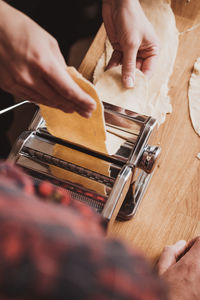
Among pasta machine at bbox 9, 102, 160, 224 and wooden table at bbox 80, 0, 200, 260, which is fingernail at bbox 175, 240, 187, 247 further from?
pasta machine at bbox 9, 102, 160, 224

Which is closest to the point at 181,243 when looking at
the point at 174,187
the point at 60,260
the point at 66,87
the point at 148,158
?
the point at 174,187

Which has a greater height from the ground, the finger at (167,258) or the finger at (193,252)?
the finger at (193,252)

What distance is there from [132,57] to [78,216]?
805mm

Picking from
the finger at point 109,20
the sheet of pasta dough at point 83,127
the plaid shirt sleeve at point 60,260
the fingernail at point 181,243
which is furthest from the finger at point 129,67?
the plaid shirt sleeve at point 60,260

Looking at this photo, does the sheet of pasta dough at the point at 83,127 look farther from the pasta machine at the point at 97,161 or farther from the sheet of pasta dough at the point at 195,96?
the sheet of pasta dough at the point at 195,96

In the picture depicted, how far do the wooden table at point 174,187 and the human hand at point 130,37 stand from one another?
0.46 feet

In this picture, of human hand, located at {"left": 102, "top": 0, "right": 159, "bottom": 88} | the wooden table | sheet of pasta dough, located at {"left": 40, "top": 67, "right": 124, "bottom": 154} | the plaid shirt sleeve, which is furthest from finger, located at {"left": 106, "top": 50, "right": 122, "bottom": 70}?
the plaid shirt sleeve

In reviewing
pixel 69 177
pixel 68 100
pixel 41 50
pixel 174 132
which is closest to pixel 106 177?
pixel 69 177

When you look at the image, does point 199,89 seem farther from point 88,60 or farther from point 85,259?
point 85,259

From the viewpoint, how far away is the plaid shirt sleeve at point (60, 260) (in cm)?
20

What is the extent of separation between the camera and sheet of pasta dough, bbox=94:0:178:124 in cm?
94

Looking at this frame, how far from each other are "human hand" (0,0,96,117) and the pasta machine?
6.2 inches

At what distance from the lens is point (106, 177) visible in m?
0.72

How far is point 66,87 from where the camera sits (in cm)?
57
